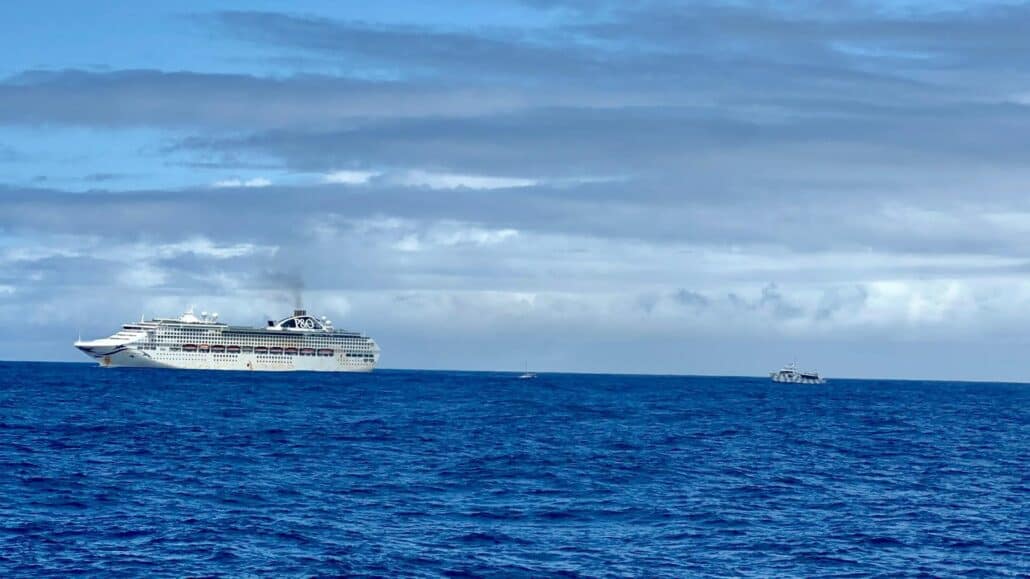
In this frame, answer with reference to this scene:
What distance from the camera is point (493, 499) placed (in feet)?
177

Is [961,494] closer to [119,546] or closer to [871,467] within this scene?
[871,467]

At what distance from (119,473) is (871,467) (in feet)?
147

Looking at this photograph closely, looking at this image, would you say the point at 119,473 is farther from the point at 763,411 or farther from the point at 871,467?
the point at 763,411

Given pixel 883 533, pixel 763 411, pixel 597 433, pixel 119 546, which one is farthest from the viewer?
pixel 763 411

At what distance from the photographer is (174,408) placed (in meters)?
119

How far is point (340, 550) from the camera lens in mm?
40438

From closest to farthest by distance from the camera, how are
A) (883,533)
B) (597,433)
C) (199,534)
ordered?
(199,534), (883,533), (597,433)

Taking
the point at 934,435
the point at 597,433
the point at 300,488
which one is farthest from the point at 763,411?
the point at 300,488

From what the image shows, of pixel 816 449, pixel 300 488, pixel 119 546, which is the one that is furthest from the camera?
pixel 816 449

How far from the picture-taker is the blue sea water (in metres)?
39.7

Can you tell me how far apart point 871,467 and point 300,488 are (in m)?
36.8

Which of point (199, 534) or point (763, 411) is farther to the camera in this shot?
point (763, 411)

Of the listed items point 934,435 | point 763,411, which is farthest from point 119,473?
point 763,411

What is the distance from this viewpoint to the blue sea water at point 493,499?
130 feet
